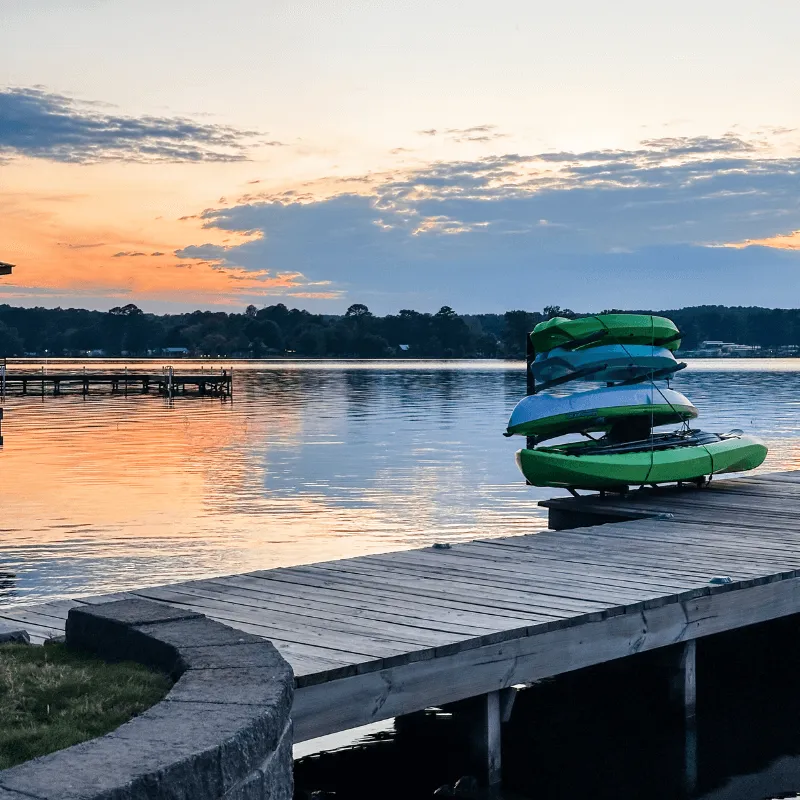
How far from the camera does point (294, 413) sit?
58906 mm

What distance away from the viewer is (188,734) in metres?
3.98

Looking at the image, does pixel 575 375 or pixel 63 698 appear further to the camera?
pixel 575 375

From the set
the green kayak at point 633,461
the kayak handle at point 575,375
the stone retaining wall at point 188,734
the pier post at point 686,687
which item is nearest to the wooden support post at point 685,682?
the pier post at point 686,687

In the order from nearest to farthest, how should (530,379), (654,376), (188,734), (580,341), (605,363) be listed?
(188,734) < (580,341) < (605,363) < (530,379) < (654,376)

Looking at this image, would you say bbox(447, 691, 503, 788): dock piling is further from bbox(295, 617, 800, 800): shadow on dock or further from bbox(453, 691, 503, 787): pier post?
bbox(295, 617, 800, 800): shadow on dock

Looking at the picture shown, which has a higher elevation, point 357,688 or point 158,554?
point 357,688

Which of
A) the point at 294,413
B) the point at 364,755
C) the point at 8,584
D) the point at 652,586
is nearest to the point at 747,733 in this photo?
the point at 652,586

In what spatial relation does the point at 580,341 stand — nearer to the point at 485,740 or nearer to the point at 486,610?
the point at 486,610

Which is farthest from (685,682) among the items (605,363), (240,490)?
(240,490)

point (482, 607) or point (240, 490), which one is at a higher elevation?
point (482, 607)

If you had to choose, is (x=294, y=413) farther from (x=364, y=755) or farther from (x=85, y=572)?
(x=364, y=755)

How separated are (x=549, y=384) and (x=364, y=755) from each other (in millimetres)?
7339

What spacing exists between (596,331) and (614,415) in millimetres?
1159

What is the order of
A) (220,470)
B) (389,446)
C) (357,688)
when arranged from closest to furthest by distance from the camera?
(357,688) < (220,470) < (389,446)
